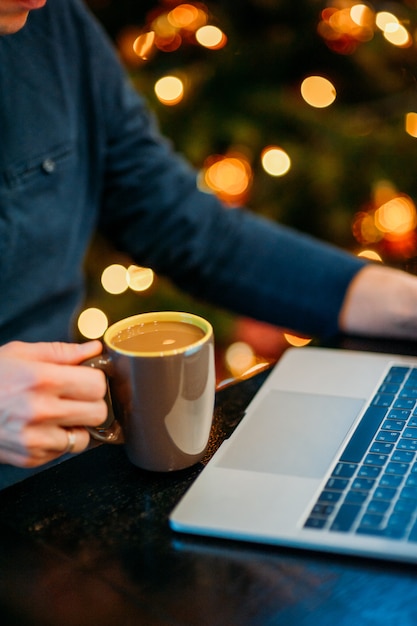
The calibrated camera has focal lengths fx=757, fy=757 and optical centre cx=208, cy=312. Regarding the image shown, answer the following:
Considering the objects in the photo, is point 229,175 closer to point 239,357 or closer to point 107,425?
point 239,357

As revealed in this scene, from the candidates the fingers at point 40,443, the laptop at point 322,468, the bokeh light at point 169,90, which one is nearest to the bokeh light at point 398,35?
the bokeh light at point 169,90

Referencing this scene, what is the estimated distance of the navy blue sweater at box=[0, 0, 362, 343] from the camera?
33.3 inches

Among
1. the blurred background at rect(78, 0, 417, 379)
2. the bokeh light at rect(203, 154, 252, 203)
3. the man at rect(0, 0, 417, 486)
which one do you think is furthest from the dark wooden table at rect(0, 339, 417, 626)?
the bokeh light at rect(203, 154, 252, 203)

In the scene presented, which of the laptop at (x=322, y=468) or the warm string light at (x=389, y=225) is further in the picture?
the warm string light at (x=389, y=225)

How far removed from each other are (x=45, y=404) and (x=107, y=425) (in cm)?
7

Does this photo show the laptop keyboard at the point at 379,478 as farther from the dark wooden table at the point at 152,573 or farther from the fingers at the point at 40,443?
the fingers at the point at 40,443

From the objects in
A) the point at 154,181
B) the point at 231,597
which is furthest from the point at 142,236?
the point at 231,597

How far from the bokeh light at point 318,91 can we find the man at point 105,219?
69 cm

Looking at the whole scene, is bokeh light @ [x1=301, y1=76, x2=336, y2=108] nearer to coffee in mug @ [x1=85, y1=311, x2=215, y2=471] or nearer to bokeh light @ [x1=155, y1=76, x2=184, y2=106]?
bokeh light @ [x1=155, y1=76, x2=184, y2=106]

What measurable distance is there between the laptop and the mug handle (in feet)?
0.24

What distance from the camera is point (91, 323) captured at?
167 cm

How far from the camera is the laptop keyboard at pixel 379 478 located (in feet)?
1.58

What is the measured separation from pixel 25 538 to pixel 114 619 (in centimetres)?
11

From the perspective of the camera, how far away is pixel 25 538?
1.71 ft
